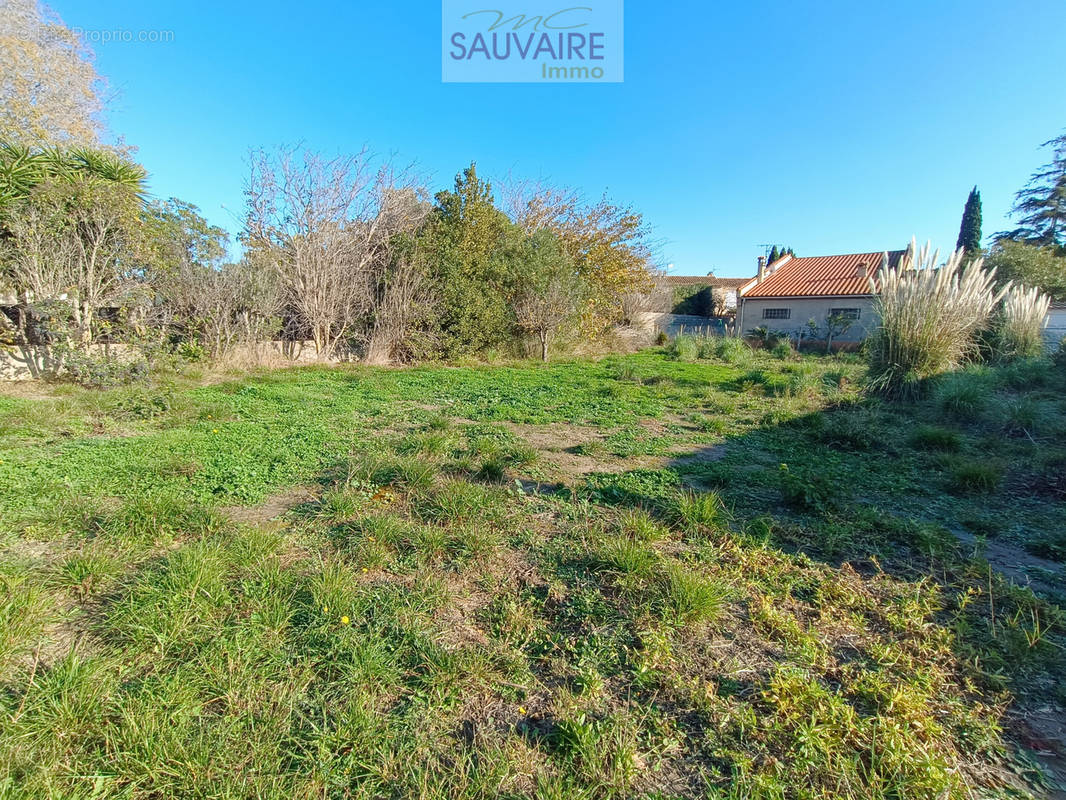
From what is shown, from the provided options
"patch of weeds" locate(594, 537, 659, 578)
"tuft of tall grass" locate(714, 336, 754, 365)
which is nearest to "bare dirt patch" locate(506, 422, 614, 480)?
"patch of weeds" locate(594, 537, 659, 578)

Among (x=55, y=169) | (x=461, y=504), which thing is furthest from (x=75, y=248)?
(x=461, y=504)

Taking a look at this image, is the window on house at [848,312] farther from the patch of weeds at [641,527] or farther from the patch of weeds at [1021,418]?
the patch of weeds at [641,527]

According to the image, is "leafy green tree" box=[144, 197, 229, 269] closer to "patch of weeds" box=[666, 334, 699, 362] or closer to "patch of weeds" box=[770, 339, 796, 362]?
"patch of weeds" box=[666, 334, 699, 362]

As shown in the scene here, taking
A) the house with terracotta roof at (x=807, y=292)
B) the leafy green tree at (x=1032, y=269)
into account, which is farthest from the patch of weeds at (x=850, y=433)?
the leafy green tree at (x=1032, y=269)

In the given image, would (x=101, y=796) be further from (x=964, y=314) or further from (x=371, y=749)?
(x=964, y=314)

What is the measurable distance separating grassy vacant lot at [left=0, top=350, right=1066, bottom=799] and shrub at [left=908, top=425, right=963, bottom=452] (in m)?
0.33

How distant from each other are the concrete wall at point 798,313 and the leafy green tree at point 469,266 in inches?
591

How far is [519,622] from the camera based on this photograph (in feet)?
6.48

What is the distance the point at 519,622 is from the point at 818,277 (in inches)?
1036

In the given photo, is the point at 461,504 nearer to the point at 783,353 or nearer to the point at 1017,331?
the point at 1017,331

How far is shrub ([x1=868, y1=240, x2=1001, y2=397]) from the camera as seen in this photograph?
6.55 meters

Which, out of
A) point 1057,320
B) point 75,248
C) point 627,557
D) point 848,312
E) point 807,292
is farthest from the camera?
point 807,292

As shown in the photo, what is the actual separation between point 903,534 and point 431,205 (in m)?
13.2

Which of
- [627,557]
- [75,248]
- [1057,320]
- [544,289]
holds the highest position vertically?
[544,289]
